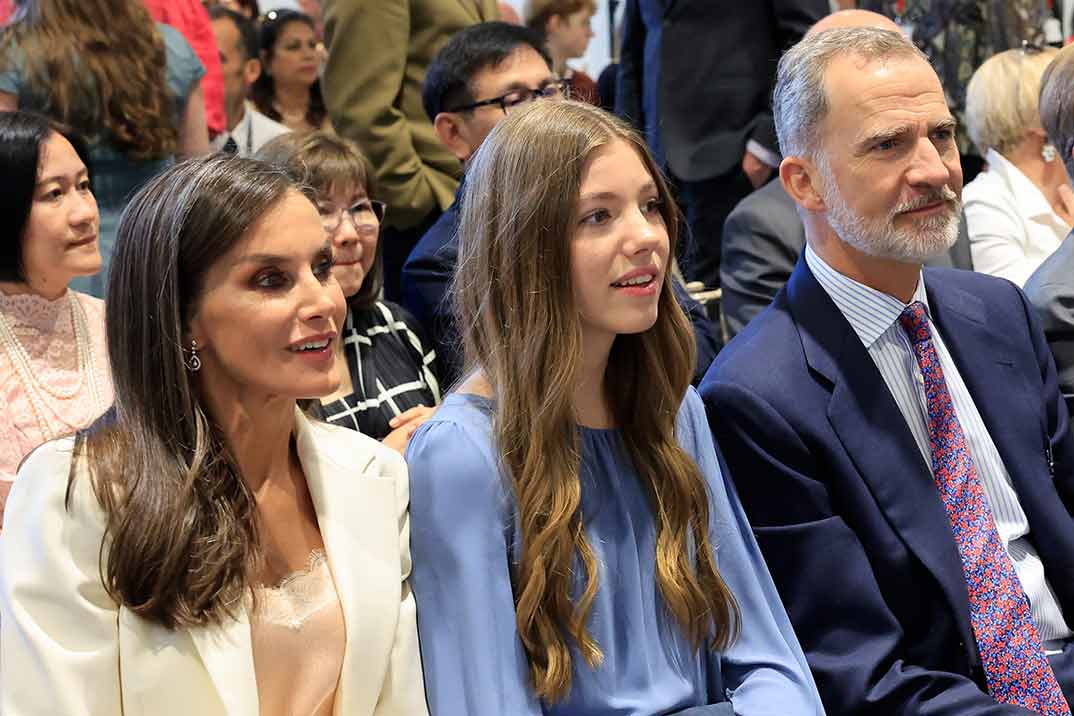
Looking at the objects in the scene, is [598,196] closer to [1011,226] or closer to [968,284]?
[968,284]

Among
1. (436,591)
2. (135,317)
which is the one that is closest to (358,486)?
(436,591)

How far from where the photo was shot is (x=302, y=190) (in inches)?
90.5

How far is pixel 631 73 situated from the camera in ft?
16.6

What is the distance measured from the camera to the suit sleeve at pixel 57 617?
1974mm

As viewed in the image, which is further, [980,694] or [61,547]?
[980,694]

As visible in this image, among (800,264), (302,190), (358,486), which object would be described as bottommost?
(358,486)

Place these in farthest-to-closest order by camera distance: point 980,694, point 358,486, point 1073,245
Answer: point 1073,245
point 980,694
point 358,486

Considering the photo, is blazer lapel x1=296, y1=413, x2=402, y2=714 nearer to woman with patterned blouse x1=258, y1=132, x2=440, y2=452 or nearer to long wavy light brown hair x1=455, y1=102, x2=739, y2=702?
long wavy light brown hair x1=455, y1=102, x2=739, y2=702

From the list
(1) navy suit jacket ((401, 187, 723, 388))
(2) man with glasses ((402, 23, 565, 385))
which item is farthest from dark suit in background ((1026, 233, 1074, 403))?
(2) man with glasses ((402, 23, 565, 385))

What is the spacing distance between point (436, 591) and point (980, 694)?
89 centimetres

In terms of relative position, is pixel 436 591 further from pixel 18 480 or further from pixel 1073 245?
pixel 1073 245

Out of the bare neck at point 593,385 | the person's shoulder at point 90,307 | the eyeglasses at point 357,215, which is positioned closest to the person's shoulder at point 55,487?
the bare neck at point 593,385

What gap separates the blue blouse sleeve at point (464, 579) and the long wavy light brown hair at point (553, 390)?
31 millimetres

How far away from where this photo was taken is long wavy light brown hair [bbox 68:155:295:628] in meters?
2.01
